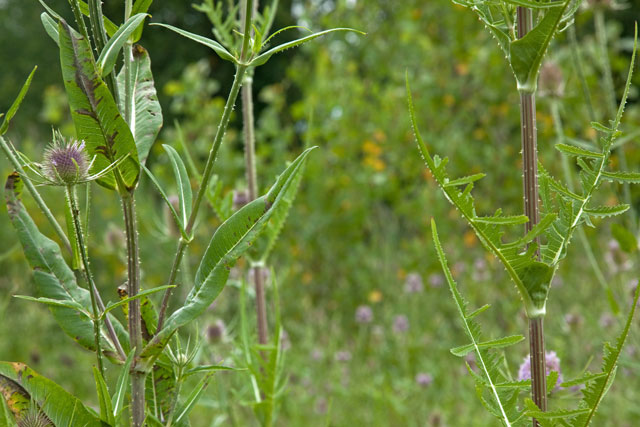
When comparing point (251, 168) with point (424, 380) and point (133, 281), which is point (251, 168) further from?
point (424, 380)

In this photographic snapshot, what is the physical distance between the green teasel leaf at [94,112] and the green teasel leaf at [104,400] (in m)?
0.16

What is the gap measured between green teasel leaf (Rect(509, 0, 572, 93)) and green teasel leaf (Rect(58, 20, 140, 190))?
318 mm

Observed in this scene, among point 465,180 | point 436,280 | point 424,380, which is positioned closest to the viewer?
point 465,180

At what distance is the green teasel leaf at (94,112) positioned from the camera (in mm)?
514

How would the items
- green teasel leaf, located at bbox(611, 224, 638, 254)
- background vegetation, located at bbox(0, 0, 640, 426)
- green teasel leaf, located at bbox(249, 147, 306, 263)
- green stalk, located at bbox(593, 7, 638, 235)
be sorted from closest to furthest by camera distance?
green teasel leaf, located at bbox(249, 147, 306, 263) → green teasel leaf, located at bbox(611, 224, 638, 254) → green stalk, located at bbox(593, 7, 638, 235) → background vegetation, located at bbox(0, 0, 640, 426)

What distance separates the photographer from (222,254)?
58 centimetres

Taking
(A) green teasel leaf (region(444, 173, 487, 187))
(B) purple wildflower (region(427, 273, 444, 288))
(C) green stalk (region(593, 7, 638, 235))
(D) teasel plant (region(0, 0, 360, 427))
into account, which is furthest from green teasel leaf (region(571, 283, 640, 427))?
(B) purple wildflower (region(427, 273, 444, 288))

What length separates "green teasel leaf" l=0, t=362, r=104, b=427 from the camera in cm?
56

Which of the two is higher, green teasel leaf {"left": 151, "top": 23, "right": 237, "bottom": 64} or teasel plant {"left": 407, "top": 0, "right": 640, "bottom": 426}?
green teasel leaf {"left": 151, "top": 23, "right": 237, "bottom": 64}

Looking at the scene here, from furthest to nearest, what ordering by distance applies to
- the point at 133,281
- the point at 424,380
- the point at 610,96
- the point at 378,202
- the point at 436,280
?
the point at 378,202 < the point at 436,280 < the point at 424,380 < the point at 610,96 < the point at 133,281

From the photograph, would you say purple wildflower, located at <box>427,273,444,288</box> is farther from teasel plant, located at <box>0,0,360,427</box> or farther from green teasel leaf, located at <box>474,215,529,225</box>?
green teasel leaf, located at <box>474,215,529,225</box>

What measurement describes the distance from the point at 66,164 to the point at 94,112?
0.05m

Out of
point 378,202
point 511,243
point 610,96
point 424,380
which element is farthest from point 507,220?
point 378,202

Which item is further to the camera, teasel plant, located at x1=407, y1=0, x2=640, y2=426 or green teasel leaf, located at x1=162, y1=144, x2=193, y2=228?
green teasel leaf, located at x1=162, y1=144, x2=193, y2=228
